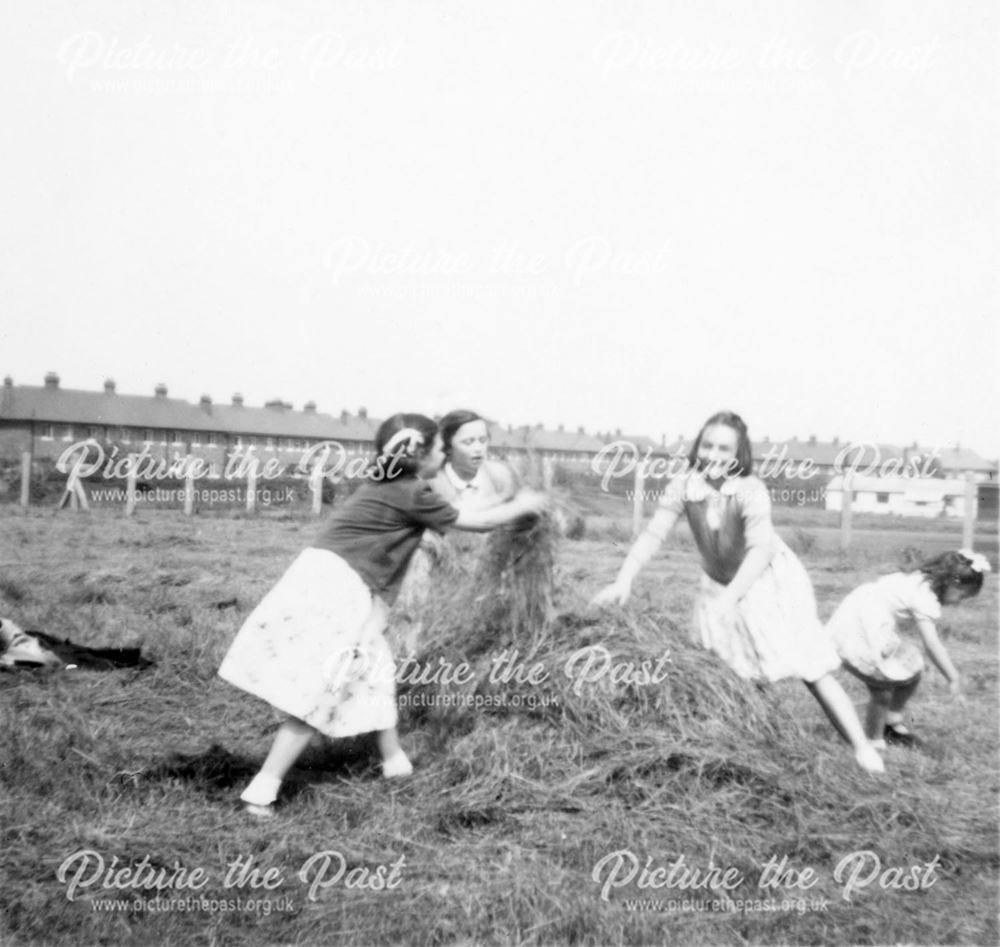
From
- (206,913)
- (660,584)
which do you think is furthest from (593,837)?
(660,584)

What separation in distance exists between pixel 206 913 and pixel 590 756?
1376 mm

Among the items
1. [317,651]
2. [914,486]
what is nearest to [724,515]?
[317,651]

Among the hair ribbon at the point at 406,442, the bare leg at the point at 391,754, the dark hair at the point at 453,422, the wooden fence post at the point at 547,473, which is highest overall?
the dark hair at the point at 453,422

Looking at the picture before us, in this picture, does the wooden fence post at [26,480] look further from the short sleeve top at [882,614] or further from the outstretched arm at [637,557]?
the short sleeve top at [882,614]

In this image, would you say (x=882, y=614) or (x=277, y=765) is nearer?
(x=277, y=765)

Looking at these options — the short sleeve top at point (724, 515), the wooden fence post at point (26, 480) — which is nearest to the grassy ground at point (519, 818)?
the short sleeve top at point (724, 515)

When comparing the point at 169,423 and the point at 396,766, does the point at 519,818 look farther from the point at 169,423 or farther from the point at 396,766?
the point at 169,423

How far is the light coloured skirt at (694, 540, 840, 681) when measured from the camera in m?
4.05

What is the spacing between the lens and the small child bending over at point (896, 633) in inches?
187

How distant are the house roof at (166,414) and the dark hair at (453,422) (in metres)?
47.6

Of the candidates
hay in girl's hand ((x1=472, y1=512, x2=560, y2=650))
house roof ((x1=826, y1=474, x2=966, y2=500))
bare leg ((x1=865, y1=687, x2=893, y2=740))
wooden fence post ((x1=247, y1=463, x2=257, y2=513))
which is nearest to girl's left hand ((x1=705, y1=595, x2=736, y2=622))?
hay in girl's hand ((x1=472, y1=512, x2=560, y2=650))

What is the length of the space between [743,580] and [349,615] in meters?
1.61

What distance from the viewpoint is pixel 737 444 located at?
4207 mm

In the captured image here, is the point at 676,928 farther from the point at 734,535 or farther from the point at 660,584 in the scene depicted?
the point at 660,584
